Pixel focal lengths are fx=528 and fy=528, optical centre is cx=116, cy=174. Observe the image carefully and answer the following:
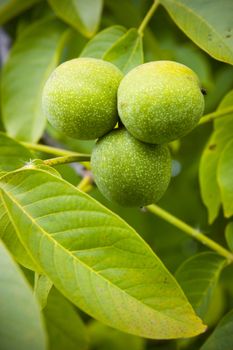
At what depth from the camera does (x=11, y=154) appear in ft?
5.29

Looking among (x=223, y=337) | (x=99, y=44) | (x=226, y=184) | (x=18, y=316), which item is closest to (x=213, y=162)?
(x=226, y=184)

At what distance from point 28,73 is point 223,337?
4.96 ft

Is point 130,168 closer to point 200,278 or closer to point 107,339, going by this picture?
point 200,278

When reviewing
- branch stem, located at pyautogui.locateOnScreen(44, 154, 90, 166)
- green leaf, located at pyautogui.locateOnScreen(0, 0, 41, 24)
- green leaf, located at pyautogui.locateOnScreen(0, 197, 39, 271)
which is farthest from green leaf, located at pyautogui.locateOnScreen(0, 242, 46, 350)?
green leaf, located at pyautogui.locateOnScreen(0, 0, 41, 24)

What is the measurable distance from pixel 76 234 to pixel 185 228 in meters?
0.78

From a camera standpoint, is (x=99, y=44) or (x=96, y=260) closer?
(x=96, y=260)

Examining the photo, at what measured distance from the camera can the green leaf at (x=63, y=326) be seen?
1787 millimetres

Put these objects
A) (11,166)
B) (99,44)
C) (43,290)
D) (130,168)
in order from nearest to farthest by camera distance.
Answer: (43,290) < (130,168) < (11,166) < (99,44)

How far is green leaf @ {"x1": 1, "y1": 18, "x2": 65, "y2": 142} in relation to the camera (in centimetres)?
232

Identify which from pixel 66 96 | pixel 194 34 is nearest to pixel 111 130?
pixel 66 96

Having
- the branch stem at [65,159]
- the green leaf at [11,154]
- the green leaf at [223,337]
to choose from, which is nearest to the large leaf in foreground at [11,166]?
the green leaf at [11,154]

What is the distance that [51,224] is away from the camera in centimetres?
120

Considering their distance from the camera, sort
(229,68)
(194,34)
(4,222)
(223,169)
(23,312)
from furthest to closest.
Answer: (229,68) < (223,169) < (194,34) < (4,222) < (23,312)

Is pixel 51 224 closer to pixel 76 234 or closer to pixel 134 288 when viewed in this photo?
pixel 76 234
